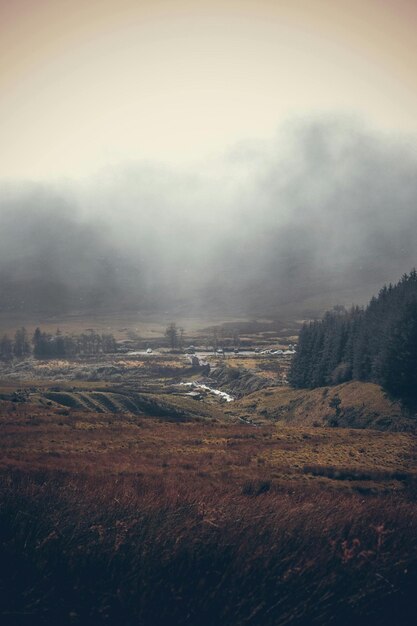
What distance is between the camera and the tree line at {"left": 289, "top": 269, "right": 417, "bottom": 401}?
181ft

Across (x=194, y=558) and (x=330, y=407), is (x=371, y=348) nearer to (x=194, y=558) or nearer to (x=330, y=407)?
(x=330, y=407)

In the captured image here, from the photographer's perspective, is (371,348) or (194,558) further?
(371,348)

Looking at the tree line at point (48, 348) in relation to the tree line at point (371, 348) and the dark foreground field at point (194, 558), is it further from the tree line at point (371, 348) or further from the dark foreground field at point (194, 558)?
the dark foreground field at point (194, 558)

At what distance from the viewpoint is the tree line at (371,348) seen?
5512 centimetres

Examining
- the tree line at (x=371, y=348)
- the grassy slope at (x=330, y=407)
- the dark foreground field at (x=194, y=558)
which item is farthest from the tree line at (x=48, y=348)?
the dark foreground field at (x=194, y=558)

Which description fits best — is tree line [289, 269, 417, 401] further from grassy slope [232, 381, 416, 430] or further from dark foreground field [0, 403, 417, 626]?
dark foreground field [0, 403, 417, 626]

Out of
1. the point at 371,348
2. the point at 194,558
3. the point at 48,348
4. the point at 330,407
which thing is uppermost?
the point at 194,558

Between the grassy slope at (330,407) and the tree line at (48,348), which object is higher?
the tree line at (48,348)

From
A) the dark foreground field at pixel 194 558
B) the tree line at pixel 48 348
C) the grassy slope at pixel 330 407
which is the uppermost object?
the dark foreground field at pixel 194 558

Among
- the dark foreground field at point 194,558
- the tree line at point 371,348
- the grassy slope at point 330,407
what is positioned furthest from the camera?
the tree line at point 371,348

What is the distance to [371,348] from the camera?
226 ft

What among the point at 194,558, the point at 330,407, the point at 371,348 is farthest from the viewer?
the point at 371,348

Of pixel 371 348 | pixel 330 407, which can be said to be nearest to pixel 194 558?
pixel 330 407

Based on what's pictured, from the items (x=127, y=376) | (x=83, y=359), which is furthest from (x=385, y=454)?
(x=83, y=359)
